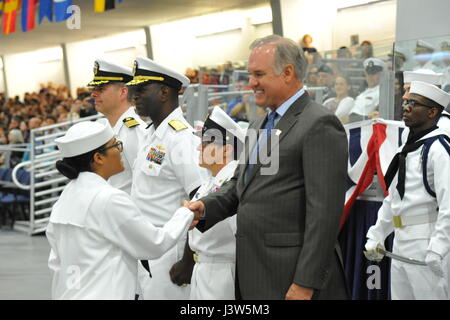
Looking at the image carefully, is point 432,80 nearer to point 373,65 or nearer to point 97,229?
point 373,65

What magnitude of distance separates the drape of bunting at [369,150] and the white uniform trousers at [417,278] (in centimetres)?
52

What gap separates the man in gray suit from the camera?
2.70m

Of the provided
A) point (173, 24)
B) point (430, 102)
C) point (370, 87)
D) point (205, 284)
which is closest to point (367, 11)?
point (173, 24)

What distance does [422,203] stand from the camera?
3.94 meters

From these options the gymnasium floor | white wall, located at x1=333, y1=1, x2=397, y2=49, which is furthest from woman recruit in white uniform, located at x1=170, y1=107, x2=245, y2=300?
white wall, located at x1=333, y1=1, x2=397, y2=49

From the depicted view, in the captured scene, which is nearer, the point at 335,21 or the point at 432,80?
the point at 432,80

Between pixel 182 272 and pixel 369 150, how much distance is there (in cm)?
145

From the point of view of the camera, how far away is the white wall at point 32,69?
25172mm

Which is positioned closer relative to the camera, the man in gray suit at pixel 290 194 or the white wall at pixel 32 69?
the man in gray suit at pixel 290 194

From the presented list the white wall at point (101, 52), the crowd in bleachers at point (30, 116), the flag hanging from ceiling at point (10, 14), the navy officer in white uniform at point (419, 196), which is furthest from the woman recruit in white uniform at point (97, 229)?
the white wall at point (101, 52)

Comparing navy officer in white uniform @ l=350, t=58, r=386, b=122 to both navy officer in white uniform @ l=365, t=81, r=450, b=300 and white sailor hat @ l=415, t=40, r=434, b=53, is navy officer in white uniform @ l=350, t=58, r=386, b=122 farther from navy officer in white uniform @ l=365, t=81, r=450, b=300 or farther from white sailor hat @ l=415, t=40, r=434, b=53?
navy officer in white uniform @ l=365, t=81, r=450, b=300

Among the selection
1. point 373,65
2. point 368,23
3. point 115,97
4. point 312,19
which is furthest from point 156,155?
point 312,19

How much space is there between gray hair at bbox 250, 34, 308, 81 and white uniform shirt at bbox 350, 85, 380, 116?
2.48 metres

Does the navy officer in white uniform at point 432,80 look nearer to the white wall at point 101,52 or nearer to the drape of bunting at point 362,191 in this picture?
the drape of bunting at point 362,191
